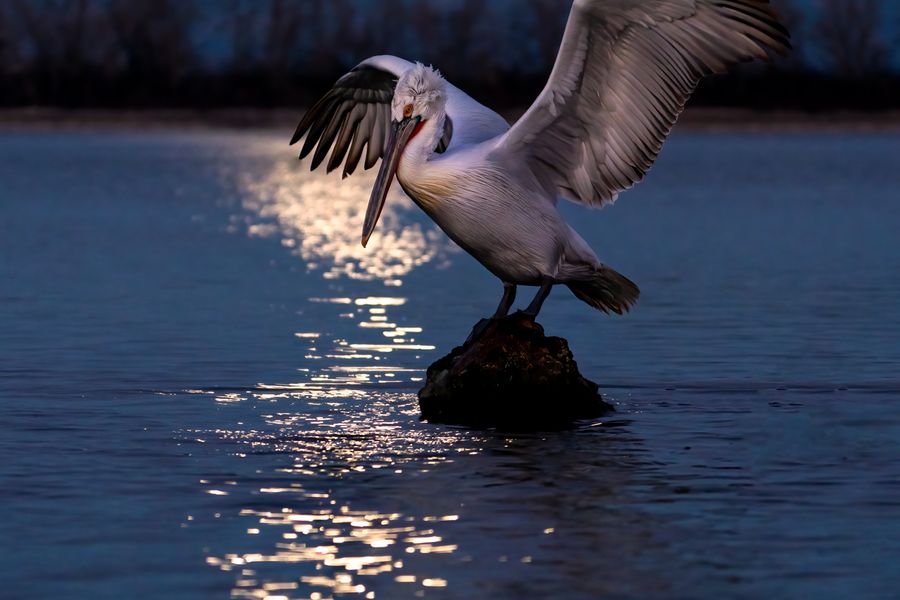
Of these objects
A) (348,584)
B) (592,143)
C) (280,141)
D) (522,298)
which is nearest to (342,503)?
(348,584)

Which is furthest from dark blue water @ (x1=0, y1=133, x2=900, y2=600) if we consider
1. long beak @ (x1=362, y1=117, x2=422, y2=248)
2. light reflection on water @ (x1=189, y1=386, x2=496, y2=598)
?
long beak @ (x1=362, y1=117, x2=422, y2=248)

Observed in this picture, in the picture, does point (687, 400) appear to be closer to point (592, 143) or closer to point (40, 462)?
point (592, 143)

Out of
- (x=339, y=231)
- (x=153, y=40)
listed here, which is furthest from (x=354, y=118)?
(x=153, y=40)

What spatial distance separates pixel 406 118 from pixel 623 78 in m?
1.05

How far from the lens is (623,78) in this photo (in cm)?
984

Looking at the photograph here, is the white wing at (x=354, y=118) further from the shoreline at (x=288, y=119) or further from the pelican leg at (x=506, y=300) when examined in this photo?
the shoreline at (x=288, y=119)

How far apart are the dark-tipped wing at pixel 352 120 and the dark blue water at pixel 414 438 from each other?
4.29ft

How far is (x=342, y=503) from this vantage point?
8078 mm

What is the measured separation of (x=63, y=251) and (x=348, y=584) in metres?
16.6

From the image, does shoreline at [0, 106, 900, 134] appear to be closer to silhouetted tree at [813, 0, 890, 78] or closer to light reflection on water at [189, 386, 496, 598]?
silhouetted tree at [813, 0, 890, 78]

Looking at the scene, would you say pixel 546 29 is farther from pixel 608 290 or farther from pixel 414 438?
pixel 414 438

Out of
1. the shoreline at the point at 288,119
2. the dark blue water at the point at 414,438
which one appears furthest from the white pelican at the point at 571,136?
the shoreline at the point at 288,119

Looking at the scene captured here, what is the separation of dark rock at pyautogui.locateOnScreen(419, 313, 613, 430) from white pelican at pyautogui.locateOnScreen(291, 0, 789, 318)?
10.8 inches

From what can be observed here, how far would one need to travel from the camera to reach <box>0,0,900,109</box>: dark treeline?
93.1 m
